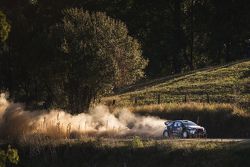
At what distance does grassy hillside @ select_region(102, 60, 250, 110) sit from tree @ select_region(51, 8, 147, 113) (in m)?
8.93

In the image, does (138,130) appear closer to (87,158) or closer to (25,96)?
(87,158)

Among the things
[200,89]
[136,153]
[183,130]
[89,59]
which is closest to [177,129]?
[183,130]

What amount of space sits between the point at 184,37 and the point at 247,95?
38587 millimetres

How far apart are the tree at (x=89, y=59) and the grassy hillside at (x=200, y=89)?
8.93 m

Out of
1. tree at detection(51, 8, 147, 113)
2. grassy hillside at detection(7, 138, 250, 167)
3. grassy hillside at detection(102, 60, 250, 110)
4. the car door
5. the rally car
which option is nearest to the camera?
grassy hillside at detection(7, 138, 250, 167)

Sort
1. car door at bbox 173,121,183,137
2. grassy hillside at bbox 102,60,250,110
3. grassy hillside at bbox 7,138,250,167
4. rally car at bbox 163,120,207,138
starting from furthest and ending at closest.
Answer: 1. grassy hillside at bbox 102,60,250,110
2. car door at bbox 173,121,183,137
3. rally car at bbox 163,120,207,138
4. grassy hillside at bbox 7,138,250,167

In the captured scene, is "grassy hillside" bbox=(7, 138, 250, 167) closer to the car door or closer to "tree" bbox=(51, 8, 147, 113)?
the car door

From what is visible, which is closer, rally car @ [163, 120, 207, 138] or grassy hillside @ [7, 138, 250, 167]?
grassy hillside @ [7, 138, 250, 167]

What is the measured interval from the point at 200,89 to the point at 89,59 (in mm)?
20354

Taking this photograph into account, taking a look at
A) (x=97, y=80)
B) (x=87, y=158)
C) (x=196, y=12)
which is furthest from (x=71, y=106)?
(x=196, y=12)

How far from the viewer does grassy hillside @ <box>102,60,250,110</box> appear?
65.4 meters

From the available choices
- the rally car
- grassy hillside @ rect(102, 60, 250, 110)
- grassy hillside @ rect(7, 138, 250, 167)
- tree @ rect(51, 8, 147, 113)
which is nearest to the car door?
the rally car

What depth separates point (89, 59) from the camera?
178 ft

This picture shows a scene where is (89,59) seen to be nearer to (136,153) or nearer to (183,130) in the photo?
(183,130)
